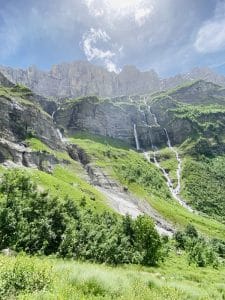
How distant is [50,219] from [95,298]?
4323cm

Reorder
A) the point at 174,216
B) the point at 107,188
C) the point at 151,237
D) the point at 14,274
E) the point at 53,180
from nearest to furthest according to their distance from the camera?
1. the point at 14,274
2. the point at 151,237
3. the point at 53,180
4. the point at 174,216
5. the point at 107,188

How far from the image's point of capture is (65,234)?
53.2 meters

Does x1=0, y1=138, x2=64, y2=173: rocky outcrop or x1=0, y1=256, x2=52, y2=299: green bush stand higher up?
x1=0, y1=138, x2=64, y2=173: rocky outcrop

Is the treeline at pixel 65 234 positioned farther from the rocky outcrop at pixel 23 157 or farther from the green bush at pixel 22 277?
the rocky outcrop at pixel 23 157

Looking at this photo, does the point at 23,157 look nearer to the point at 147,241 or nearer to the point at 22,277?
the point at 147,241

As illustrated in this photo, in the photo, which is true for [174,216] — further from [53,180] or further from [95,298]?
[95,298]

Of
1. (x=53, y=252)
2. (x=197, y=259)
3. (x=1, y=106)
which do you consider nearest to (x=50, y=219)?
(x=53, y=252)

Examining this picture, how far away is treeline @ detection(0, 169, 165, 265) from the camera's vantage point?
159 ft

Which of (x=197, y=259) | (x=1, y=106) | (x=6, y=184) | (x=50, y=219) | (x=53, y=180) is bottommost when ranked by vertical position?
(x=197, y=259)

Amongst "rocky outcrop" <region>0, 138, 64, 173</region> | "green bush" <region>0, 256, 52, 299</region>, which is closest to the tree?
"green bush" <region>0, 256, 52, 299</region>

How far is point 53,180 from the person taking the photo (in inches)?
5719

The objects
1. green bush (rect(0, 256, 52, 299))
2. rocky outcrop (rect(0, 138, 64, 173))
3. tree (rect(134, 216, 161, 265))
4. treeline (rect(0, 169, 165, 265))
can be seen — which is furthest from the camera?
→ rocky outcrop (rect(0, 138, 64, 173))

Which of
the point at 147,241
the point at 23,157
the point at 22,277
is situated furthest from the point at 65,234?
the point at 23,157

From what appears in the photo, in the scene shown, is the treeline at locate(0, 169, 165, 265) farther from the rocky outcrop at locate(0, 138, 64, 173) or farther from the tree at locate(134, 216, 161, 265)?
the rocky outcrop at locate(0, 138, 64, 173)
